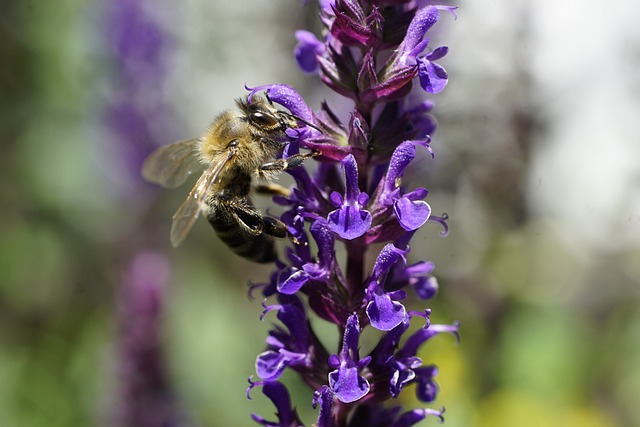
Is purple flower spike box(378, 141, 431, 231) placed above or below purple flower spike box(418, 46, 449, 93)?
below

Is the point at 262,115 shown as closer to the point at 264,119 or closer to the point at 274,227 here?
the point at 264,119

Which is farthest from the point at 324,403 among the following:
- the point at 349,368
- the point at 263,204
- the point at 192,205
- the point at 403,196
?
the point at 263,204

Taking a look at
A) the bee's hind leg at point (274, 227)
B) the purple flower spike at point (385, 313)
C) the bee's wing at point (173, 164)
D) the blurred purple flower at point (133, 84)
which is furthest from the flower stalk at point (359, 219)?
the blurred purple flower at point (133, 84)

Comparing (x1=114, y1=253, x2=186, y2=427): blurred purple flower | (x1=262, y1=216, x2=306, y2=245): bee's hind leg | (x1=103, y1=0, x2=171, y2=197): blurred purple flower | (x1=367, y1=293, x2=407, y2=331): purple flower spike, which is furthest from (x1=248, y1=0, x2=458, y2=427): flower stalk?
(x1=103, y1=0, x2=171, y2=197): blurred purple flower

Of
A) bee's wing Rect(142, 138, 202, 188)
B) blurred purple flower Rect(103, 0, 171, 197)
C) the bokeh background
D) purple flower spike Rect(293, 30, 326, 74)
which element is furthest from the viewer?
blurred purple flower Rect(103, 0, 171, 197)

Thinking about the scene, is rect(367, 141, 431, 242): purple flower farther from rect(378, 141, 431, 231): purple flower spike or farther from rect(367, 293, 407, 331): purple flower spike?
rect(367, 293, 407, 331): purple flower spike

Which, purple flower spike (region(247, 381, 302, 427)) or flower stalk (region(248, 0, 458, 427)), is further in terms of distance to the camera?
purple flower spike (region(247, 381, 302, 427))

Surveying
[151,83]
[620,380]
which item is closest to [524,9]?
[620,380]

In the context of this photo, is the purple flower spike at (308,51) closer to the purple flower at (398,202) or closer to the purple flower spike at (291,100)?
the purple flower spike at (291,100)
